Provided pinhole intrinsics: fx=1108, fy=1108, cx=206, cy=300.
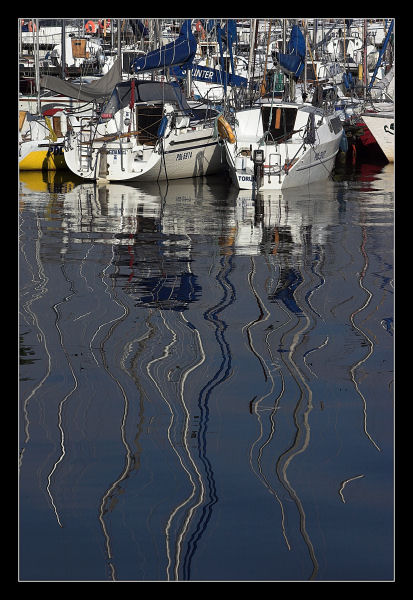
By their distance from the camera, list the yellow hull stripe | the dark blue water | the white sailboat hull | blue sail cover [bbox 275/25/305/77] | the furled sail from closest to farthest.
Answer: the dark blue water, the white sailboat hull, blue sail cover [bbox 275/25/305/77], the yellow hull stripe, the furled sail

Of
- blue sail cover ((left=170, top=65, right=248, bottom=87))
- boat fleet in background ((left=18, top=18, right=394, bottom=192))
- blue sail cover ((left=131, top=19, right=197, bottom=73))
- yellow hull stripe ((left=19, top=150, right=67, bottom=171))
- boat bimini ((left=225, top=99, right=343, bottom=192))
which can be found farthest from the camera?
blue sail cover ((left=170, top=65, right=248, bottom=87))

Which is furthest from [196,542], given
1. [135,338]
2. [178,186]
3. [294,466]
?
[178,186]

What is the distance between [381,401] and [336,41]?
54.3 metres

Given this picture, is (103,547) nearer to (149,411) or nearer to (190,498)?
(190,498)

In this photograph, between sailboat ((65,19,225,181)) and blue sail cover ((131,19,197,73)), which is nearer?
sailboat ((65,19,225,181))

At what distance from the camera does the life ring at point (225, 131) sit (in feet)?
87.9

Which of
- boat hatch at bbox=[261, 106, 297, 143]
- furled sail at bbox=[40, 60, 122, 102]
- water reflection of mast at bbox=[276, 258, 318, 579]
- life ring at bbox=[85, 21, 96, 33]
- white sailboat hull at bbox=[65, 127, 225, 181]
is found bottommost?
water reflection of mast at bbox=[276, 258, 318, 579]

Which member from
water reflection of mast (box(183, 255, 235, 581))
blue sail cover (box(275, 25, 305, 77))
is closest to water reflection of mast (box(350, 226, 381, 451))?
water reflection of mast (box(183, 255, 235, 581))

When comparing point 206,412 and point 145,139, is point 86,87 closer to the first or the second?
point 145,139

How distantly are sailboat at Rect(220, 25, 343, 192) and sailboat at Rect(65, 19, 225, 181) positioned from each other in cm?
139

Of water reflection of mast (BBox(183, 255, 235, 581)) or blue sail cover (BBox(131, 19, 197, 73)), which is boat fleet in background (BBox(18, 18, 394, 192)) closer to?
blue sail cover (BBox(131, 19, 197, 73))

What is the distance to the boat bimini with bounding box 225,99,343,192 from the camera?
86.1ft

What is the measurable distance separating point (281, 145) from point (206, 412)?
19.4 meters

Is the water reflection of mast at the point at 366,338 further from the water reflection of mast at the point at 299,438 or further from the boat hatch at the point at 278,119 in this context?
the boat hatch at the point at 278,119
